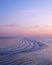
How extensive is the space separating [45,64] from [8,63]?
410 cm

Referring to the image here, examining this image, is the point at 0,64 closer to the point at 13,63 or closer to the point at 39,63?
the point at 13,63

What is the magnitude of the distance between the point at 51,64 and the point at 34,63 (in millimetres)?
1900

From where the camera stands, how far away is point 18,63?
17188 millimetres

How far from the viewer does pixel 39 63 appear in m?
17.4

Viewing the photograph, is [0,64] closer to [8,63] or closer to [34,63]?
[8,63]

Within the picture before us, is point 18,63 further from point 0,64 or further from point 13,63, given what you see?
point 0,64

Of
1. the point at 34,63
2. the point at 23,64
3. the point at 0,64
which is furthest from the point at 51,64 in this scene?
the point at 0,64

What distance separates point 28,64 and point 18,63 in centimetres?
120

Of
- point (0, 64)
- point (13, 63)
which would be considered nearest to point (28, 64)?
point (13, 63)

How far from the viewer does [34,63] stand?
17312 millimetres

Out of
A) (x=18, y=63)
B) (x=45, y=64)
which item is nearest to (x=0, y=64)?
(x=18, y=63)

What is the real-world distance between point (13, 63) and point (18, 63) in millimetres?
572

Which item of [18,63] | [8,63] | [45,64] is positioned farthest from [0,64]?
[45,64]

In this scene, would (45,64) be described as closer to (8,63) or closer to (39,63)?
(39,63)
